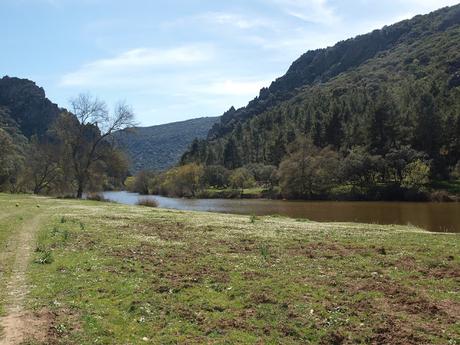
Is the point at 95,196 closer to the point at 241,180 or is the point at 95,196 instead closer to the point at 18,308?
the point at 18,308

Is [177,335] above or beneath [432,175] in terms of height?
beneath

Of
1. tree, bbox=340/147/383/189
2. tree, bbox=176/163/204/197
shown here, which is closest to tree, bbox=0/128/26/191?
tree, bbox=176/163/204/197

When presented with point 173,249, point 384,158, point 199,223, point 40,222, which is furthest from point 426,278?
point 384,158

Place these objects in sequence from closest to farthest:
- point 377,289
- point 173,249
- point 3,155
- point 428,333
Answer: point 428,333 → point 377,289 → point 173,249 → point 3,155

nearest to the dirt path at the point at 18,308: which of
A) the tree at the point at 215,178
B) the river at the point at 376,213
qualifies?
the river at the point at 376,213

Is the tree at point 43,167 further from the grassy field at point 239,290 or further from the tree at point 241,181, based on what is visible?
the grassy field at point 239,290

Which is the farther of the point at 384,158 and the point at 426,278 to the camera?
the point at 384,158

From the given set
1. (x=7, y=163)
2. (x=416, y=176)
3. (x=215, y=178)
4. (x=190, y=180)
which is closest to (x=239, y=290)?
(x=7, y=163)

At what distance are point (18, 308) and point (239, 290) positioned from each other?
6.68 metres

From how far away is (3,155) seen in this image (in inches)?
3844

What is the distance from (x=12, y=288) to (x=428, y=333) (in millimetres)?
12902

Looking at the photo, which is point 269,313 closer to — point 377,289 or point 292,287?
point 292,287

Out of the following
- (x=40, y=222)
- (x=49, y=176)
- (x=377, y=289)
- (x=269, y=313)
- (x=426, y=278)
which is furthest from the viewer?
(x=49, y=176)

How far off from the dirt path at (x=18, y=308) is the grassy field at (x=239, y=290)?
9 centimetres
